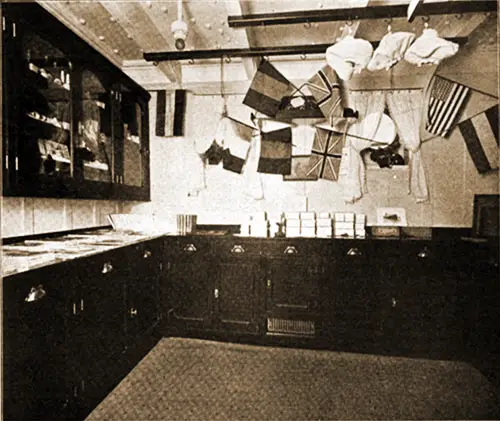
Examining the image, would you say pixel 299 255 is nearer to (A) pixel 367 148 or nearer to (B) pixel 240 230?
(B) pixel 240 230

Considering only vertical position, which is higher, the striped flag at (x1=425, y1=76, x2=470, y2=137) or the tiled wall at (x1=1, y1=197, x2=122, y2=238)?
the striped flag at (x1=425, y1=76, x2=470, y2=137)

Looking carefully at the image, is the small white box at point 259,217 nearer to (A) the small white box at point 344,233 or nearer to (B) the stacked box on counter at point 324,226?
(B) the stacked box on counter at point 324,226

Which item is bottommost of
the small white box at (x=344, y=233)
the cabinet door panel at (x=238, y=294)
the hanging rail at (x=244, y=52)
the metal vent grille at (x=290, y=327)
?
the metal vent grille at (x=290, y=327)

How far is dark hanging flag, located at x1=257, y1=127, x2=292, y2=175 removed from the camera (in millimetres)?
3789

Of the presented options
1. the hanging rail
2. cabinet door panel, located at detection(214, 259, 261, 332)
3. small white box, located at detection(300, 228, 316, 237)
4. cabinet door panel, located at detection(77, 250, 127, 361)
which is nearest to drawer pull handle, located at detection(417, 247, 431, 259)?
small white box, located at detection(300, 228, 316, 237)

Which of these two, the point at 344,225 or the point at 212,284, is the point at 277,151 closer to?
the point at 344,225

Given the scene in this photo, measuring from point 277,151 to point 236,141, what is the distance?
454 mm

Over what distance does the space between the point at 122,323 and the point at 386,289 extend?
2170mm

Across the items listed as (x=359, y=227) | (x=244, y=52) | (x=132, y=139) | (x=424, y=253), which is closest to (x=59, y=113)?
(x=132, y=139)

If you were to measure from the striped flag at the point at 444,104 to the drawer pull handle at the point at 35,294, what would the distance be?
3635 mm

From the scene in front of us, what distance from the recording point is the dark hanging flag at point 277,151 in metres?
3.79

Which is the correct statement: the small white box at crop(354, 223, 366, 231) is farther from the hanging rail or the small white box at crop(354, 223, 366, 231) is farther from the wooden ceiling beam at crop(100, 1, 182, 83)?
the wooden ceiling beam at crop(100, 1, 182, 83)

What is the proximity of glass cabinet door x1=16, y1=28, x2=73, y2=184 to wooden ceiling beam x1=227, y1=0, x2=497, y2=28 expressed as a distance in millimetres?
1231

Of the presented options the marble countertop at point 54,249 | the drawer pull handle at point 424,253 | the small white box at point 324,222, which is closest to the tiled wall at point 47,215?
the marble countertop at point 54,249
